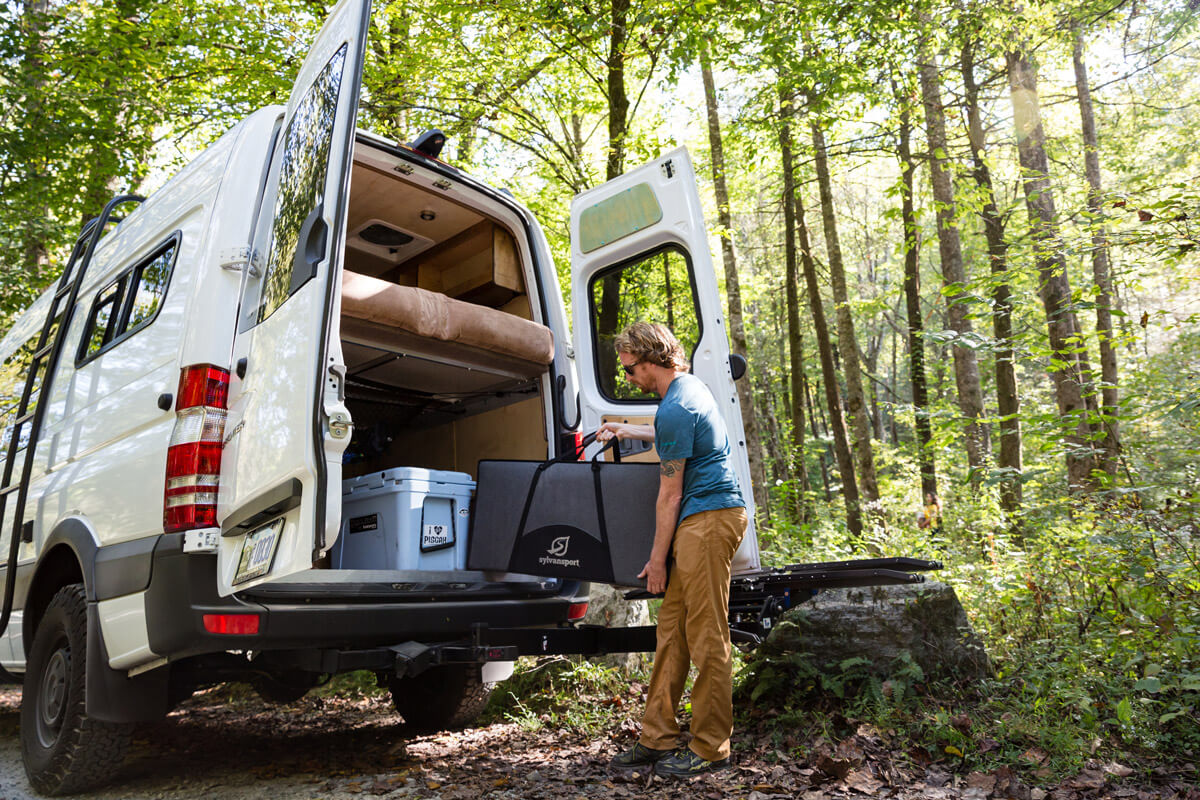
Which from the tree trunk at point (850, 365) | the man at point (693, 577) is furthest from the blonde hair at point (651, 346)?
the tree trunk at point (850, 365)

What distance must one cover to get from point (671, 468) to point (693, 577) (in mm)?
473

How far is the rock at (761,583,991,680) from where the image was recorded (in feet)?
13.5

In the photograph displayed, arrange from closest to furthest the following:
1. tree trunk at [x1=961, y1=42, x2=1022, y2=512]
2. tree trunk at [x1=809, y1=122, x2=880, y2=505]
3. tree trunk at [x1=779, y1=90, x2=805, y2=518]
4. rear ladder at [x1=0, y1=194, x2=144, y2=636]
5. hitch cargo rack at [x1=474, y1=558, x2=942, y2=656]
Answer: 1. hitch cargo rack at [x1=474, y1=558, x2=942, y2=656]
2. rear ladder at [x1=0, y1=194, x2=144, y2=636]
3. tree trunk at [x1=961, y1=42, x2=1022, y2=512]
4. tree trunk at [x1=809, y1=122, x2=880, y2=505]
5. tree trunk at [x1=779, y1=90, x2=805, y2=518]

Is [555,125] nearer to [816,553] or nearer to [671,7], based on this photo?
[671,7]

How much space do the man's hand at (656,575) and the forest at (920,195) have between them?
102 cm

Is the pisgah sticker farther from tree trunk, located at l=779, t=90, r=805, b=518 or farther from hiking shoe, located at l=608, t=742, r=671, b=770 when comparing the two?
tree trunk, located at l=779, t=90, r=805, b=518

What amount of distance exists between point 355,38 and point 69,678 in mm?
2794

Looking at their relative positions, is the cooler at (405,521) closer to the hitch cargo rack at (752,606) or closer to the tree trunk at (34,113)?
the hitch cargo rack at (752,606)

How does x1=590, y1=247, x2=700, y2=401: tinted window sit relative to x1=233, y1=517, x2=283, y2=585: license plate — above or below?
above

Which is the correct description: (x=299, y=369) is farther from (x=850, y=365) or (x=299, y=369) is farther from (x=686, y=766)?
(x=850, y=365)

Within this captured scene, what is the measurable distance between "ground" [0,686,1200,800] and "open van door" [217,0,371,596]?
54.2 inches

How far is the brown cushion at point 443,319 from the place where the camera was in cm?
371

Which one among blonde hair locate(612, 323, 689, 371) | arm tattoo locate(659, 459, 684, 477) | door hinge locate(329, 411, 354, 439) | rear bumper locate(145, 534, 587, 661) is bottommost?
rear bumper locate(145, 534, 587, 661)

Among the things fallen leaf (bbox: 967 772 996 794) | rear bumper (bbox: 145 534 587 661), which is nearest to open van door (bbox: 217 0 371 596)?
rear bumper (bbox: 145 534 587 661)
